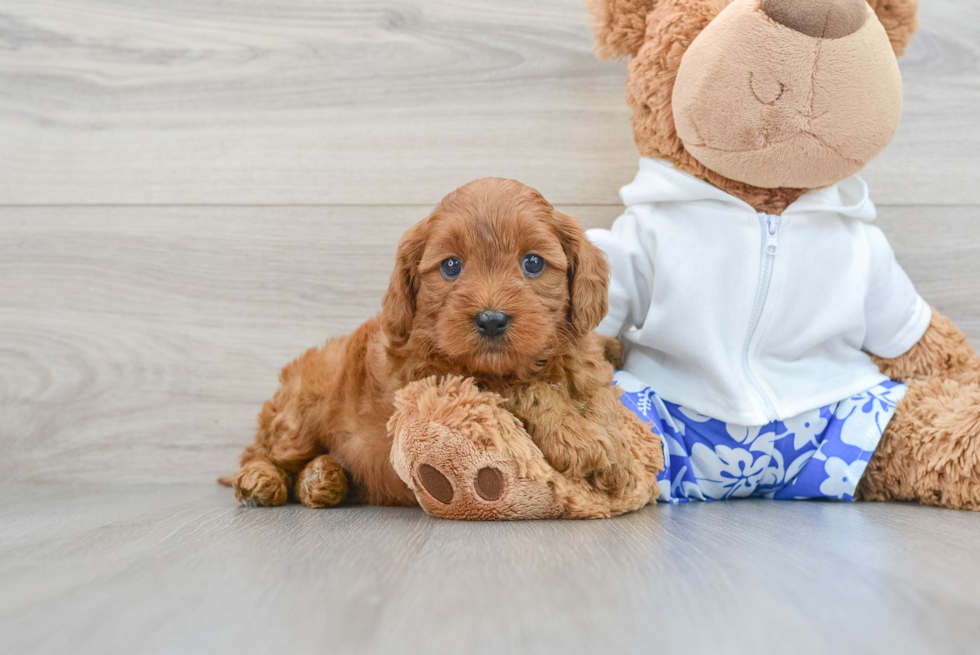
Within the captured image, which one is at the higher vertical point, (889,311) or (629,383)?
(889,311)

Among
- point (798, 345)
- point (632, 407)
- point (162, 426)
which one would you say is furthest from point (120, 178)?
point (798, 345)

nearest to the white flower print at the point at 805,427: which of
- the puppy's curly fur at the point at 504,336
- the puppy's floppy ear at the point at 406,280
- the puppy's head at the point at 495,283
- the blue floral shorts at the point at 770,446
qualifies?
the blue floral shorts at the point at 770,446

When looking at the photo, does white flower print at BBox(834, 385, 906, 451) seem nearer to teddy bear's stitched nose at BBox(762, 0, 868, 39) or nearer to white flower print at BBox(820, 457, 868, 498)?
white flower print at BBox(820, 457, 868, 498)

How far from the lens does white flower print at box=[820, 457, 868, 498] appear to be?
1224mm

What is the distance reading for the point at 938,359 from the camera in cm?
132

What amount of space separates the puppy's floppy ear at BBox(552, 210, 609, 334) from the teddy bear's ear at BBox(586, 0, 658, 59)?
45cm

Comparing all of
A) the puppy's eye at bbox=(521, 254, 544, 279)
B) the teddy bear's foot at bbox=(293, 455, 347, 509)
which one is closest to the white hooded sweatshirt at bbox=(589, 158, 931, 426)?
the puppy's eye at bbox=(521, 254, 544, 279)

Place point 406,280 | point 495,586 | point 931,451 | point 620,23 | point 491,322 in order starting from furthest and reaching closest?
point 620,23
point 931,451
point 406,280
point 491,322
point 495,586

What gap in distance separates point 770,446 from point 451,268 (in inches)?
25.1

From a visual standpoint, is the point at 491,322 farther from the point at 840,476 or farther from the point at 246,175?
the point at 246,175

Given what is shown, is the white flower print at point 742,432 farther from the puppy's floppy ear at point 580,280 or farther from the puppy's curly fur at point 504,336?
the puppy's floppy ear at point 580,280

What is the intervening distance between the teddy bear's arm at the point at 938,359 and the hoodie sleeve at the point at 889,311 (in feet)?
0.05

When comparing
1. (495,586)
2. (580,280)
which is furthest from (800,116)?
(495,586)

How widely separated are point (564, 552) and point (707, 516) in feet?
1.19
